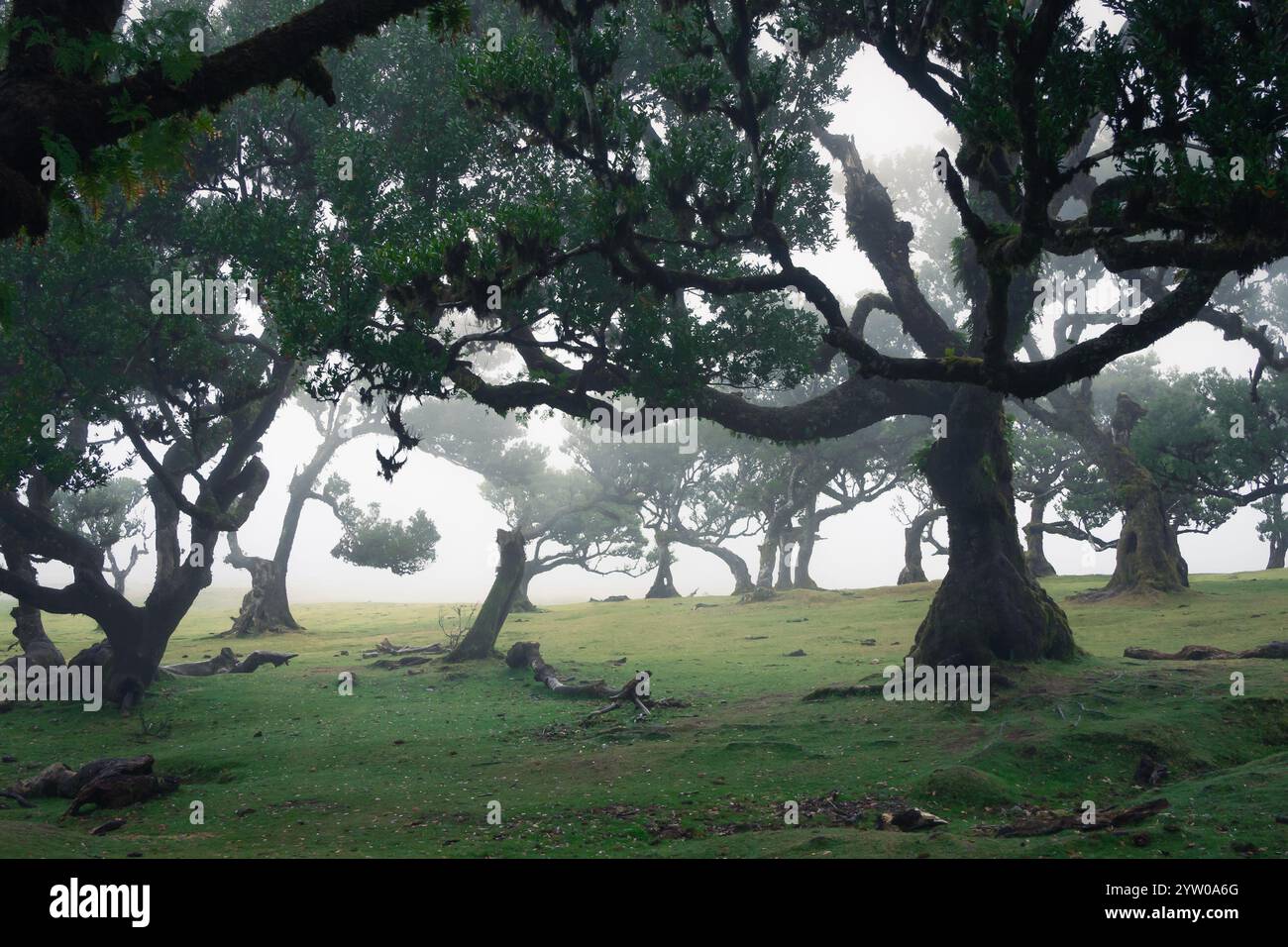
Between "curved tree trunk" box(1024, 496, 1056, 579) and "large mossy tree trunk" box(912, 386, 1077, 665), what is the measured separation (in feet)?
73.6

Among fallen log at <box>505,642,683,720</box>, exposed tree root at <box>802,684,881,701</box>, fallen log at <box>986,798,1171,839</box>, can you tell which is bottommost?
fallen log at <box>505,642,683,720</box>

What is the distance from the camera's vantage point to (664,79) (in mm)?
13281

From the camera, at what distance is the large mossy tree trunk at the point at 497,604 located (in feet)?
88.4

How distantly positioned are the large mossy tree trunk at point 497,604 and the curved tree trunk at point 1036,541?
79.4 ft

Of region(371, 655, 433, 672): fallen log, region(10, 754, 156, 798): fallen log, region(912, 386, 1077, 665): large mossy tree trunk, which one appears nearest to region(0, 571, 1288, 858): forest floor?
region(10, 754, 156, 798): fallen log

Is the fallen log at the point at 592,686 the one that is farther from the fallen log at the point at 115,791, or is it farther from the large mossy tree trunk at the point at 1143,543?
the large mossy tree trunk at the point at 1143,543

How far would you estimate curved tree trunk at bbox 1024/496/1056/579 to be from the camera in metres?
40.4

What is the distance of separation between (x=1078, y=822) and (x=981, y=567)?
10.7 m

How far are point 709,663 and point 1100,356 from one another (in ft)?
53.1

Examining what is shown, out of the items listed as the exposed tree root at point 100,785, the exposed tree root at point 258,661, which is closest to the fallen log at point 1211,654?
the exposed tree root at point 100,785

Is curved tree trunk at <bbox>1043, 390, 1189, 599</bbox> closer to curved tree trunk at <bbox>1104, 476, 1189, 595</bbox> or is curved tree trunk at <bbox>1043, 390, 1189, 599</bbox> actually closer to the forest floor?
curved tree trunk at <bbox>1104, 476, 1189, 595</bbox>

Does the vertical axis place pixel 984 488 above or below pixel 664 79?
below
